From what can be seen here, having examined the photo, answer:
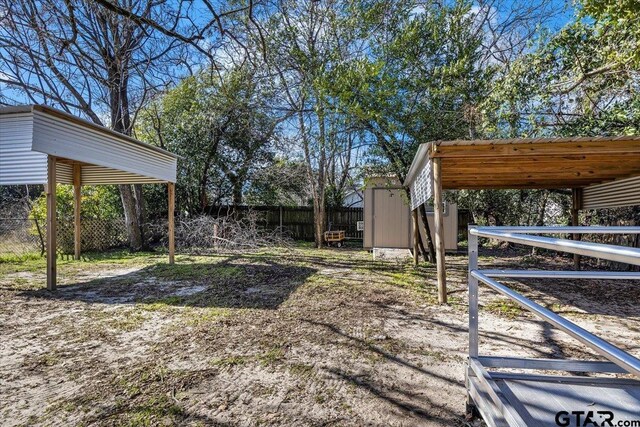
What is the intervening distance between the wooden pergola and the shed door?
97.8 inches

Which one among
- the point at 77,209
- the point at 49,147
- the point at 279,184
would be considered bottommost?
the point at 77,209

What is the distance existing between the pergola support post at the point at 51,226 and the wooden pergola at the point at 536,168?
5.31m

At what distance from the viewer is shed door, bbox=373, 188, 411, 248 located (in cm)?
1015

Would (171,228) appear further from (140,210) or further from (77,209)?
(140,210)

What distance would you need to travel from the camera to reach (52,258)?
497 cm

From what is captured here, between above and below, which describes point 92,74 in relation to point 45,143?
above

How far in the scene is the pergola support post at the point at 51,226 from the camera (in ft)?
16.1

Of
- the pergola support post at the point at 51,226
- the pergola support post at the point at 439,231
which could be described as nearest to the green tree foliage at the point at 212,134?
the pergola support post at the point at 51,226

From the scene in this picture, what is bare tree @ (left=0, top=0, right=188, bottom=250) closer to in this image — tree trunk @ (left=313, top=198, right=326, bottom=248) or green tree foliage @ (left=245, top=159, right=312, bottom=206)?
green tree foliage @ (left=245, top=159, right=312, bottom=206)

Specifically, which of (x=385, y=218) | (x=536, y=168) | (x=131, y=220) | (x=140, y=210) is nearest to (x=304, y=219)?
(x=385, y=218)

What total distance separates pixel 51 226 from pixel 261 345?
400 centimetres

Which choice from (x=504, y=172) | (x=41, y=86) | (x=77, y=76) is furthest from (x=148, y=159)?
(x=504, y=172)

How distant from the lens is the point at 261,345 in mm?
2895

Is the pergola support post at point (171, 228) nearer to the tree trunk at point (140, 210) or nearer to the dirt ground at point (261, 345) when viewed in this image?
the dirt ground at point (261, 345)
